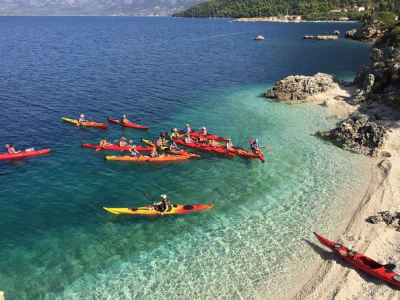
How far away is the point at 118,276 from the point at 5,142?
85.8 ft

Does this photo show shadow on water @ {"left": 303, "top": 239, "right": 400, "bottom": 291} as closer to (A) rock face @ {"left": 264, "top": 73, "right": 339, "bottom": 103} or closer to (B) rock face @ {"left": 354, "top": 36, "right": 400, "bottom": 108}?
(B) rock face @ {"left": 354, "top": 36, "right": 400, "bottom": 108}

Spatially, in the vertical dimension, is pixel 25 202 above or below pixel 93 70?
below

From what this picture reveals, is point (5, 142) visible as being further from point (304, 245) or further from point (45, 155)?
point (304, 245)

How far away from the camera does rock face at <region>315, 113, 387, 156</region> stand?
3434cm

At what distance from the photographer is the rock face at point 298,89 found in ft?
172

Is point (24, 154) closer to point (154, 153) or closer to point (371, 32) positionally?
point (154, 153)

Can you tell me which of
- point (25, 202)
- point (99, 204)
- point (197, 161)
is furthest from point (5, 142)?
point (197, 161)

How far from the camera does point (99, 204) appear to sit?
1027 inches

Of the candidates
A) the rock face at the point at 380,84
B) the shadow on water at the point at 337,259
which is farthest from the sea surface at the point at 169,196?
the rock face at the point at 380,84

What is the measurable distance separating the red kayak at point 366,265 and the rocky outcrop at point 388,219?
4.59 m

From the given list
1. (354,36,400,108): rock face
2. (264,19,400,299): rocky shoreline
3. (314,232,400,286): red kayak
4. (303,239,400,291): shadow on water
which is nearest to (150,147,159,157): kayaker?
(303,239,400,291): shadow on water

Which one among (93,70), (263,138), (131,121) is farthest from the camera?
(93,70)

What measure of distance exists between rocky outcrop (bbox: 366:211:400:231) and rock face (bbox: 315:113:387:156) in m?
11.5

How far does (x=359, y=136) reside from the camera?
35.9 meters
